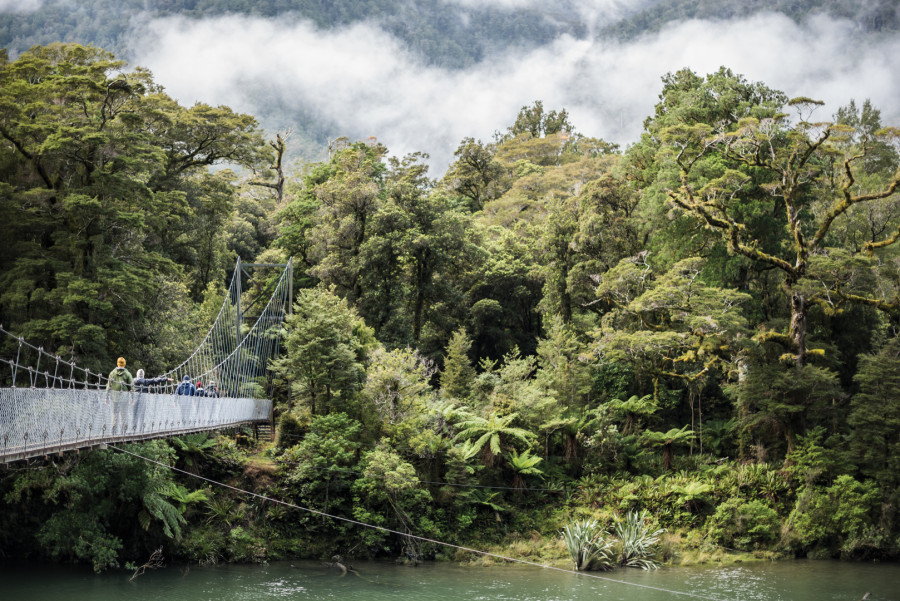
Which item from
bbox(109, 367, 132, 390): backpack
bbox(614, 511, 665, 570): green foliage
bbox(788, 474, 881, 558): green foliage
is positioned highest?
bbox(109, 367, 132, 390): backpack

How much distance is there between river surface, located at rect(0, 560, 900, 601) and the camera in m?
14.3

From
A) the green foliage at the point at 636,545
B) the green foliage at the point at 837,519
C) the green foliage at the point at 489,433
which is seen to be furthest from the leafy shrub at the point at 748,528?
the green foliage at the point at 489,433

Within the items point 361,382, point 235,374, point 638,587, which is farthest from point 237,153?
point 638,587

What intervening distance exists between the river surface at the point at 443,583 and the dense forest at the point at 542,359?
0.80 meters

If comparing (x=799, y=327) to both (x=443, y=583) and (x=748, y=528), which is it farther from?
(x=443, y=583)

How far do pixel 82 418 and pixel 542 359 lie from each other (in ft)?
51.8

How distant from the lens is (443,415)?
2039cm

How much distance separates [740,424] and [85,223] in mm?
16730

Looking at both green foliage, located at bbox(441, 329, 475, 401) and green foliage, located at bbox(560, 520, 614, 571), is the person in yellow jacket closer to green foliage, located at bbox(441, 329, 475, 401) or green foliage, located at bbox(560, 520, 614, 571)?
green foliage, located at bbox(560, 520, 614, 571)

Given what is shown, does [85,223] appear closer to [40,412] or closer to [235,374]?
[235,374]

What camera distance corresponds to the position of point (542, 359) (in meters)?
23.7

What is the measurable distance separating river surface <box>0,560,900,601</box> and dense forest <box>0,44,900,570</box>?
798 millimetres

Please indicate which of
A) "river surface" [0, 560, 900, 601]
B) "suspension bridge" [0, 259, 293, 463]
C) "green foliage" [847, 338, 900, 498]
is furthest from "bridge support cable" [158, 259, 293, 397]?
"green foliage" [847, 338, 900, 498]

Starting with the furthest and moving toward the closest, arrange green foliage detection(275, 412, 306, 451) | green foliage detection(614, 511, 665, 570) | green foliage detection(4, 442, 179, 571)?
green foliage detection(275, 412, 306, 451)
green foliage detection(614, 511, 665, 570)
green foliage detection(4, 442, 179, 571)
